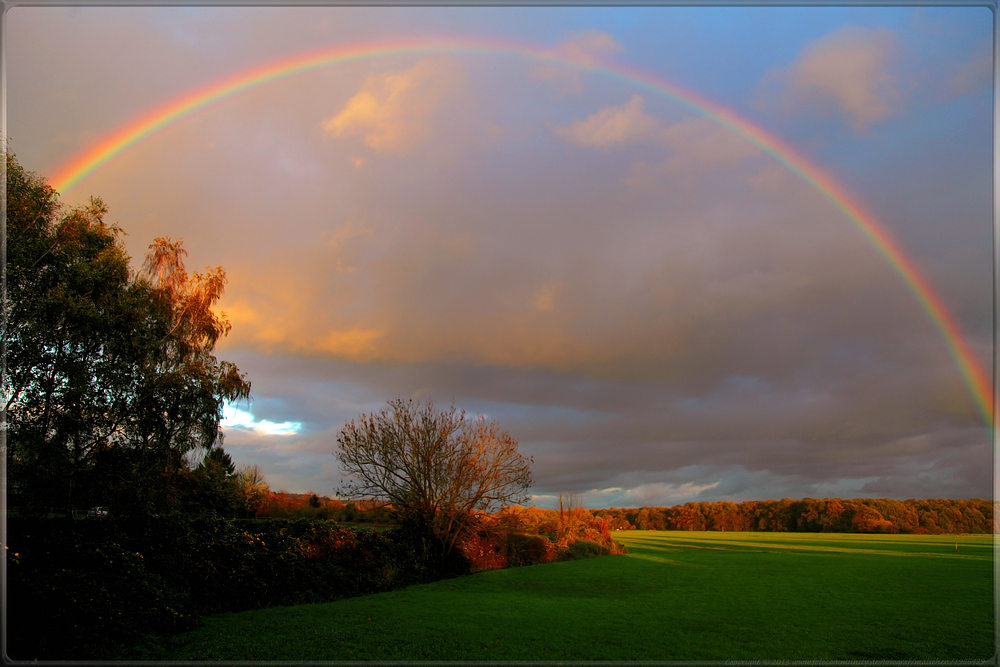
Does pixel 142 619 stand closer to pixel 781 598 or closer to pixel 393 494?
pixel 393 494

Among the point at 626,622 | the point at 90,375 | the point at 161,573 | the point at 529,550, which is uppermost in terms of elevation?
the point at 90,375

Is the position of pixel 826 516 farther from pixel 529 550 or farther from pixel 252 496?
pixel 252 496

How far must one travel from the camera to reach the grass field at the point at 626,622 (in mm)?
11898

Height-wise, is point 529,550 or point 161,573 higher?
point 161,573

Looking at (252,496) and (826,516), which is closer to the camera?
(252,496)

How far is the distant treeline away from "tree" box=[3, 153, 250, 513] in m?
52.5

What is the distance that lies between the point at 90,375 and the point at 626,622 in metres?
16.8

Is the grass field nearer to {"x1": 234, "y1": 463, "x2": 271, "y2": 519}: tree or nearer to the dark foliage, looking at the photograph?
the dark foliage

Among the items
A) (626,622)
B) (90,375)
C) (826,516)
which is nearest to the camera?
(626,622)

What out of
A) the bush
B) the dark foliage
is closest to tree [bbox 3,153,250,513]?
the dark foliage

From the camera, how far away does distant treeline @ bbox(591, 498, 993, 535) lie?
69.8 meters

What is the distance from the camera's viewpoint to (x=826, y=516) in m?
78.9

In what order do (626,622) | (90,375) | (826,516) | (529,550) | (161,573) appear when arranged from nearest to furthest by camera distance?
(626,622) < (161,573) < (90,375) < (529,550) < (826,516)

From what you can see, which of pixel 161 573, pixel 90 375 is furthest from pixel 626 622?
pixel 90 375
